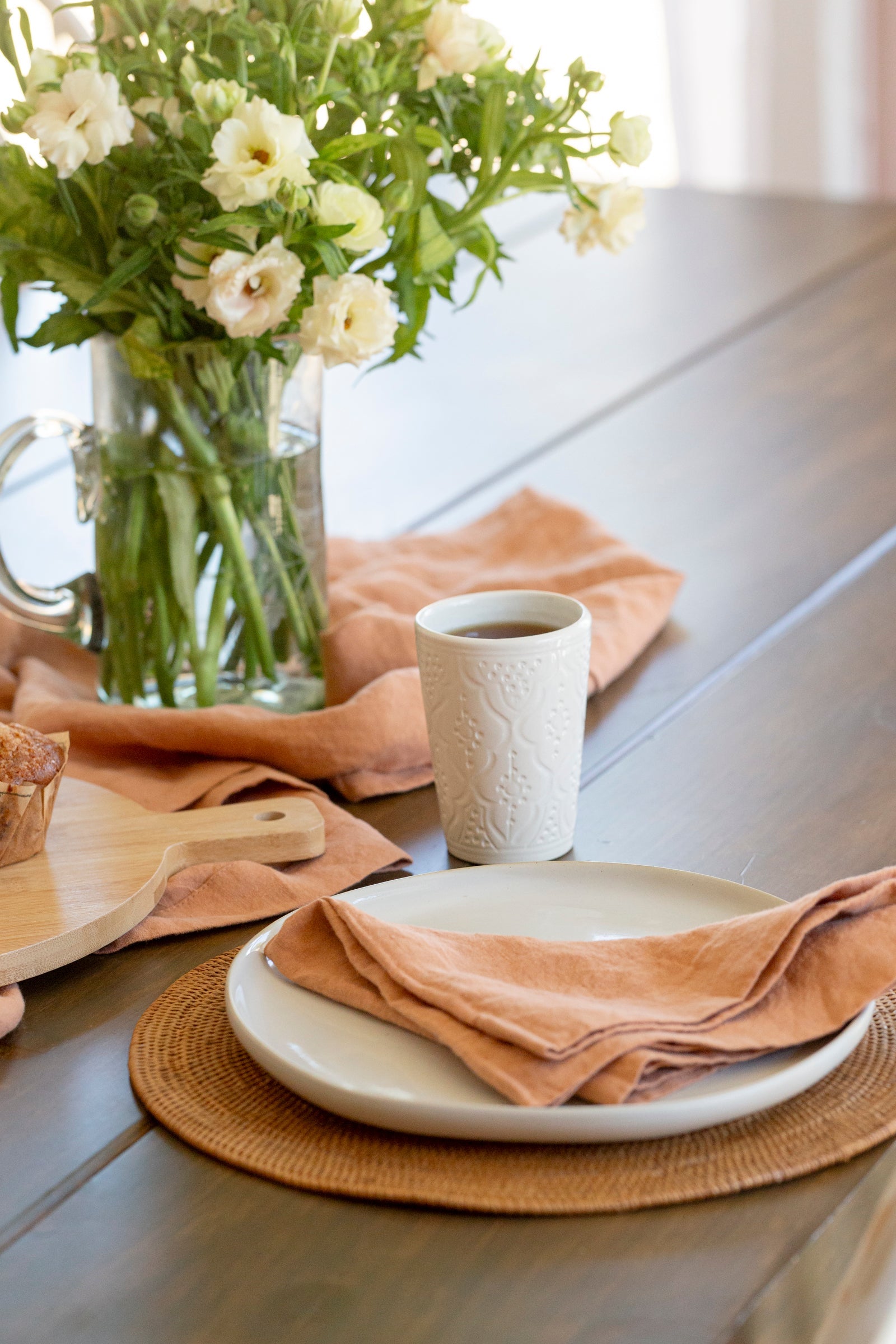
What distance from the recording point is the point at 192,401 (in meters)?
0.89

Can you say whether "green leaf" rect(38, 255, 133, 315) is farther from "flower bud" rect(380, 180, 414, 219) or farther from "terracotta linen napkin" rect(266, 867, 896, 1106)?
"terracotta linen napkin" rect(266, 867, 896, 1106)

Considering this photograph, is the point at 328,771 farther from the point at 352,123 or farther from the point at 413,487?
the point at 413,487

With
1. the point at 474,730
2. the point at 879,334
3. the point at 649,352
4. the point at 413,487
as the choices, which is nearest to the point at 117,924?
the point at 474,730

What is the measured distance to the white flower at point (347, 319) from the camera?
786 millimetres

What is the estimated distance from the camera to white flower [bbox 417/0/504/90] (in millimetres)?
817

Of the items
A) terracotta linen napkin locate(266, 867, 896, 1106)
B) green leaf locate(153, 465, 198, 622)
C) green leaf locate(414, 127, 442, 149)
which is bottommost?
terracotta linen napkin locate(266, 867, 896, 1106)

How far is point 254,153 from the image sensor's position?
0.74m

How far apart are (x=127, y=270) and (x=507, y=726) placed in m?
0.32

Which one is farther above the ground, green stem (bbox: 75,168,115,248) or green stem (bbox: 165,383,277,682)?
green stem (bbox: 75,168,115,248)

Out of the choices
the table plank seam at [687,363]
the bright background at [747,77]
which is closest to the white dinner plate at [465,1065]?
the table plank seam at [687,363]

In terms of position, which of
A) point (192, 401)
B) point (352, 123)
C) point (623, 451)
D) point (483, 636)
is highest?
point (352, 123)

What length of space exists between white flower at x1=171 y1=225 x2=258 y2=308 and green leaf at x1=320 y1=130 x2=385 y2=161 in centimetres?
6

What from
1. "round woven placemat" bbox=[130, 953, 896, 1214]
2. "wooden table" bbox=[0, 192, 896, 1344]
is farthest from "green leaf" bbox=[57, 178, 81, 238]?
"round woven placemat" bbox=[130, 953, 896, 1214]

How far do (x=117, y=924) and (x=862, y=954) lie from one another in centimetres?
34
